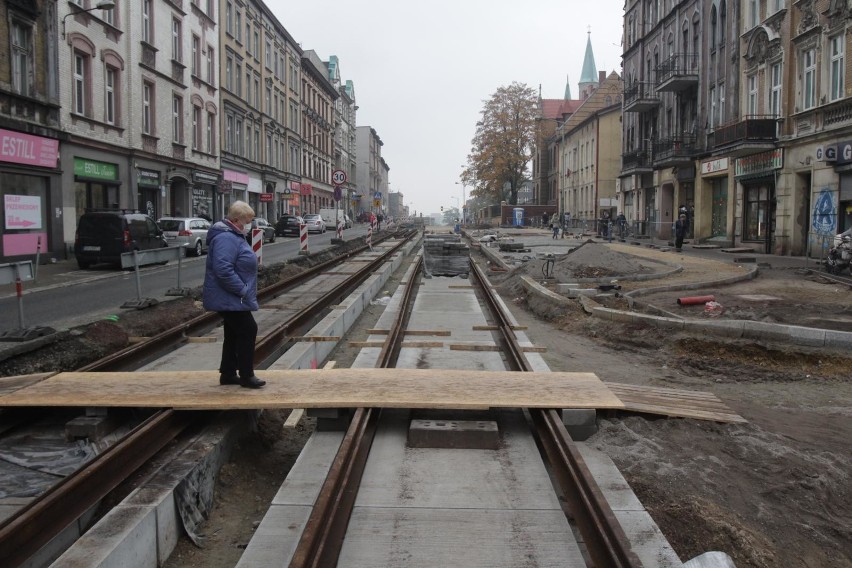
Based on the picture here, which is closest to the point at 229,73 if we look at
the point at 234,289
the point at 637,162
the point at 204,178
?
the point at 204,178

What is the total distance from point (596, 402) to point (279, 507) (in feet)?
9.30

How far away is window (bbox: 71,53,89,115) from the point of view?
25.3 m

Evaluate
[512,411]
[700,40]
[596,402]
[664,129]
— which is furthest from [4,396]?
[664,129]

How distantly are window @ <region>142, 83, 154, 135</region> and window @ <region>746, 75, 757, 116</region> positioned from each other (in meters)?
25.1

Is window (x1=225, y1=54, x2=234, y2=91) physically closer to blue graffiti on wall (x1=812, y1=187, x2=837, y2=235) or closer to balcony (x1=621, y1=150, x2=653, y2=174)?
balcony (x1=621, y1=150, x2=653, y2=174)

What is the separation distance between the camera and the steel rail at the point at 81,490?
3648 millimetres

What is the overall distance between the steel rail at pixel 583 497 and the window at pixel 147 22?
30.9 m

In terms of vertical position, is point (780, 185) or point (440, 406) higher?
point (780, 185)

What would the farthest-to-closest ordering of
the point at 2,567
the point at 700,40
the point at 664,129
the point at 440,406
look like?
the point at 664,129
the point at 700,40
the point at 440,406
the point at 2,567

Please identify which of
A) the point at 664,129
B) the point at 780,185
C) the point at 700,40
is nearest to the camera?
the point at 780,185

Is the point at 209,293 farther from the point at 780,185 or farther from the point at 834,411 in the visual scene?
the point at 780,185

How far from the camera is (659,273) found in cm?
1702

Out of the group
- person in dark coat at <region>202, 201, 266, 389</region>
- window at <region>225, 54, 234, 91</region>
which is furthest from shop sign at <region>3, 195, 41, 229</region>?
window at <region>225, 54, 234, 91</region>

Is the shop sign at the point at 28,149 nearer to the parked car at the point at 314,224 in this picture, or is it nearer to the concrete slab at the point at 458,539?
the concrete slab at the point at 458,539
